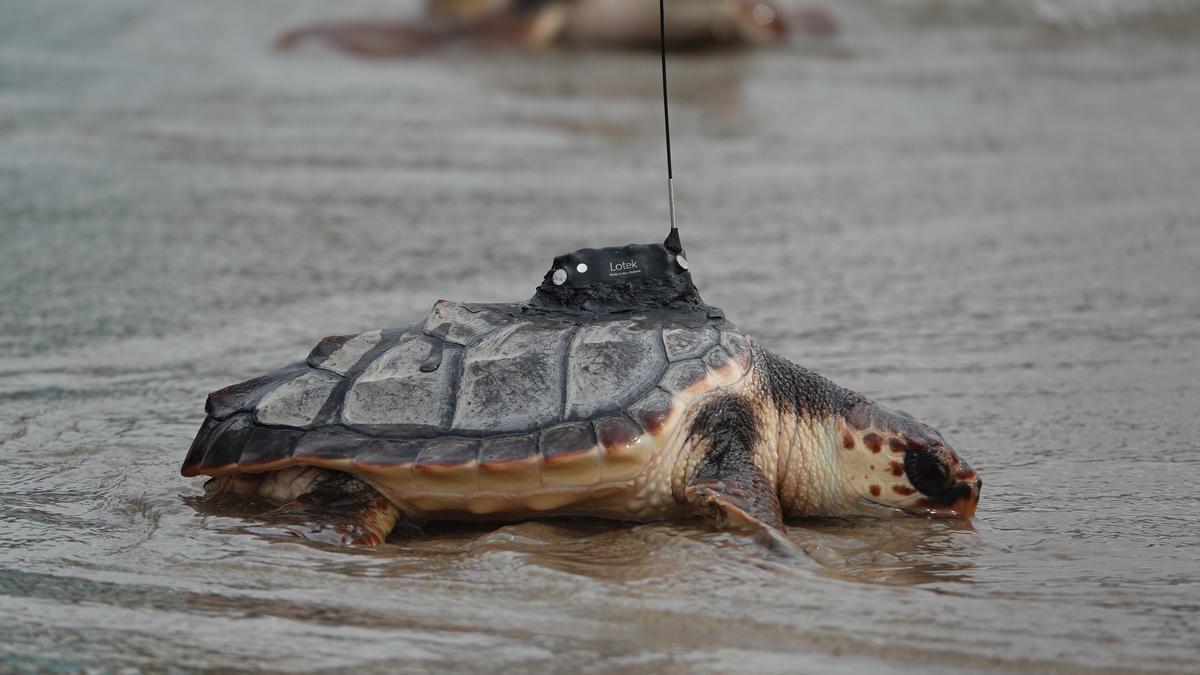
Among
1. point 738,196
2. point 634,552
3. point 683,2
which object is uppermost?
point 683,2

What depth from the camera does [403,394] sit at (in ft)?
10.5

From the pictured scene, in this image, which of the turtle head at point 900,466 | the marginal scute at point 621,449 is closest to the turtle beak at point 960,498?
the turtle head at point 900,466

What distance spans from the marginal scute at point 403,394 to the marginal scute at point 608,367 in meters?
0.28

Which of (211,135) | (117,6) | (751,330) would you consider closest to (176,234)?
(211,135)

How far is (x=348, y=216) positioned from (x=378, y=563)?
12.3ft

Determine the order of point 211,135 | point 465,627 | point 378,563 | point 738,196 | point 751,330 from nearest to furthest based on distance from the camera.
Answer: point 465,627 → point 378,563 → point 751,330 → point 738,196 → point 211,135

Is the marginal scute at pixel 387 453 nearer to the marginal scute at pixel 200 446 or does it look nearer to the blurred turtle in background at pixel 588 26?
the marginal scute at pixel 200 446

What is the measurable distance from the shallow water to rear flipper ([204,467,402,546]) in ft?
0.20

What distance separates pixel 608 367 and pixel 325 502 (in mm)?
708

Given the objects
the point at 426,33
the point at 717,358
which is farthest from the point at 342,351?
the point at 426,33

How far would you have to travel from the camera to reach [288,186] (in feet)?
22.8

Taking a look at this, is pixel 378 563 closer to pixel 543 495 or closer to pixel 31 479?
pixel 543 495

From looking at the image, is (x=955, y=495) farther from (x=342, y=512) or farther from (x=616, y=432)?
(x=342, y=512)

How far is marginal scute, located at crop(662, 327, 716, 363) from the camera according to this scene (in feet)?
10.7
